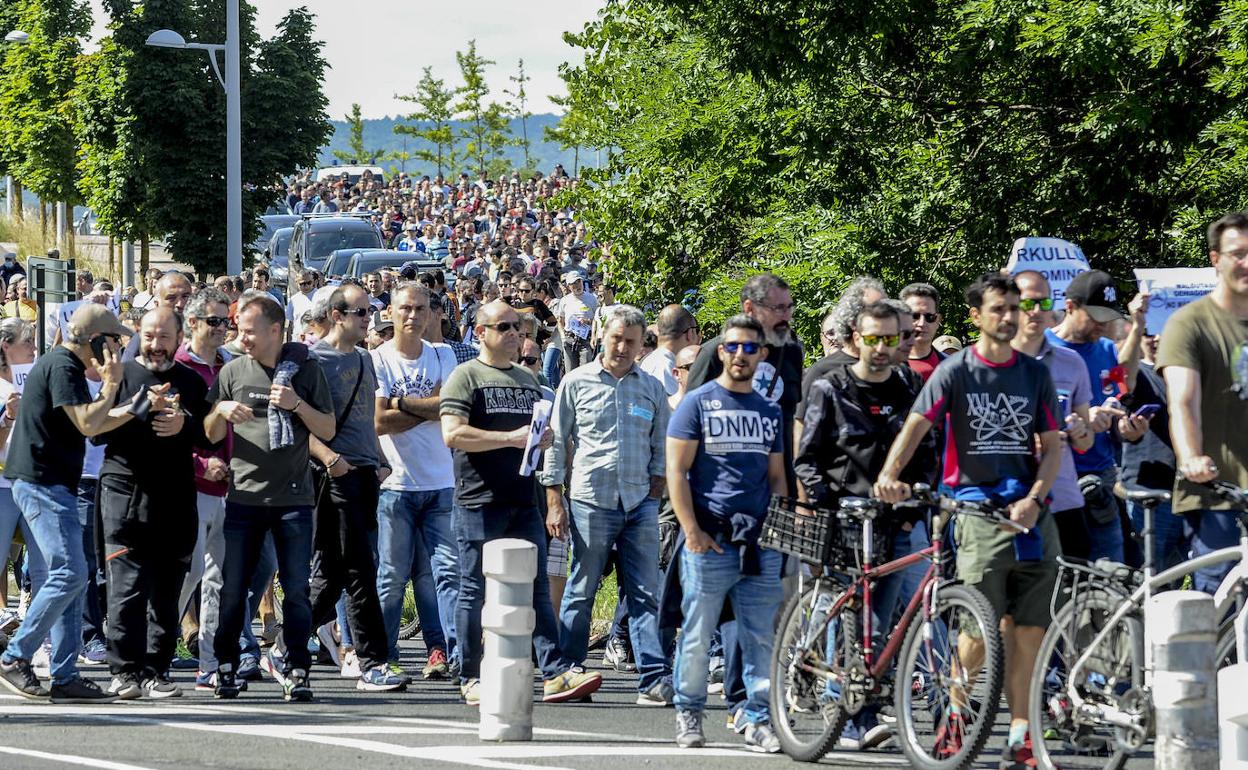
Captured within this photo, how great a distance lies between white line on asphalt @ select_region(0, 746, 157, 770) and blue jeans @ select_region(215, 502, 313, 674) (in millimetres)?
1914

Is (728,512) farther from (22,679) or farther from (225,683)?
(22,679)

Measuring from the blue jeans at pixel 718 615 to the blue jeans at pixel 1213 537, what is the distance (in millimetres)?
2050

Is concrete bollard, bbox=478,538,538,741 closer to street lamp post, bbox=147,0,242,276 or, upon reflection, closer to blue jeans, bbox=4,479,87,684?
blue jeans, bbox=4,479,87,684

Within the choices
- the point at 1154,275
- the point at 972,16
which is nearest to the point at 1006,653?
the point at 1154,275

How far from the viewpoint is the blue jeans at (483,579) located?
10742mm

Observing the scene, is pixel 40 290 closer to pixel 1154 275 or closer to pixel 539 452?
pixel 539 452

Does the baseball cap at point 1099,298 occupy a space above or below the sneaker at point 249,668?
above

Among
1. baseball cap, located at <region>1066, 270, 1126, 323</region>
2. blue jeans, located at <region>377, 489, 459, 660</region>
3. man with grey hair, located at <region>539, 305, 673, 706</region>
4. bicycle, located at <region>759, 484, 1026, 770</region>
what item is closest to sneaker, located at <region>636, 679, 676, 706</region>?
man with grey hair, located at <region>539, 305, 673, 706</region>

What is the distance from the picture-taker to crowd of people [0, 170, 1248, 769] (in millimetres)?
8367

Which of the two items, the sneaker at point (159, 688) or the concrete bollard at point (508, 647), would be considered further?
the sneaker at point (159, 688)

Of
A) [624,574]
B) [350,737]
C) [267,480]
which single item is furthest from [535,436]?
[350,737]

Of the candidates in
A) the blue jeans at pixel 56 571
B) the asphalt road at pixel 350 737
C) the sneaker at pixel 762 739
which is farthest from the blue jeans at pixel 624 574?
the blue jeans at pixel 56 571

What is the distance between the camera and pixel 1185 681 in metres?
7.17

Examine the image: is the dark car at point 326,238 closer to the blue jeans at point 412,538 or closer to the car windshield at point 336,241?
the car windshield at point 336,241
